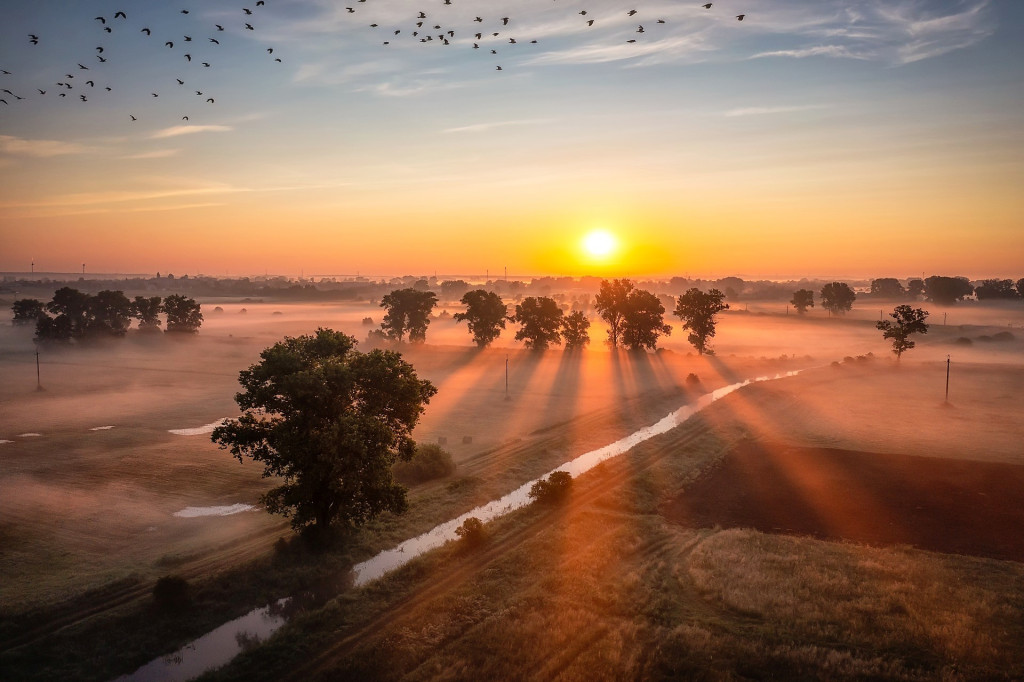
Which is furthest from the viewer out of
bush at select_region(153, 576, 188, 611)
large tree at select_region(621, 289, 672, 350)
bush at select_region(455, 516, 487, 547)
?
large tree at select_region(621, 289, 672, 350)

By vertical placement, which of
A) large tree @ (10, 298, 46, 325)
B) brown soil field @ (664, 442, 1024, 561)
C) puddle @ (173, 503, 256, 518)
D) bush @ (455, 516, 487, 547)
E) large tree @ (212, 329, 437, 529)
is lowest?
brown soil field @ (664, 442, 1024, 561)

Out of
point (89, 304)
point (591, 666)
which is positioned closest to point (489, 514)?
point (591, 666)

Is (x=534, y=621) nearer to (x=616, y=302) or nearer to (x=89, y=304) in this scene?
(x=616, y=302)

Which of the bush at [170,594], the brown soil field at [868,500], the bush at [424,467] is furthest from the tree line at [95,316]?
the brown soil field at [868,500]

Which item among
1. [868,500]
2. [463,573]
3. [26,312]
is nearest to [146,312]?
[26,312]

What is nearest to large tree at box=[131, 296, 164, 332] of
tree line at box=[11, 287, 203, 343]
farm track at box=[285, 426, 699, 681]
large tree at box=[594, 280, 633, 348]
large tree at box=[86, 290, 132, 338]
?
tree line at box=[11, 287, 203, 343]

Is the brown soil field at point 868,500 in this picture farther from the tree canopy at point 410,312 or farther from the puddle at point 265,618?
the tree canopy at point 410,312

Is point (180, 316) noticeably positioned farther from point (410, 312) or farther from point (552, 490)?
point (552, 490)

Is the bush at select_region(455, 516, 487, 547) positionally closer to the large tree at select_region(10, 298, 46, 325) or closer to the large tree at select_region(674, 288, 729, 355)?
the large tree at select_region(674, 288, 729, 355)
